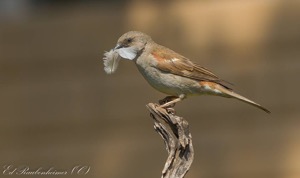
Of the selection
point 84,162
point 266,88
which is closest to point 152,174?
point 84,162

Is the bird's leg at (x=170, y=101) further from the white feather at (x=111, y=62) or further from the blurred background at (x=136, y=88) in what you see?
Result: the blurred background at (x=136, y=88)

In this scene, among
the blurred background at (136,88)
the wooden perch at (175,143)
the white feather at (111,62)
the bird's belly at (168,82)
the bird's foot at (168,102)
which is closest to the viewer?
the wooden perch at (175,143)

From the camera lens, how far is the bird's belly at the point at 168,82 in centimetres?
674

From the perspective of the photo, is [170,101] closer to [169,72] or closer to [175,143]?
[169,72]

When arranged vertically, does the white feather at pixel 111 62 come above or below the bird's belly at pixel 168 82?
above

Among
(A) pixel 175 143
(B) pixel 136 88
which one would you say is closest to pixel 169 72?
(A) pixel 175 143

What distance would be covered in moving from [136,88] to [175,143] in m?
4.69

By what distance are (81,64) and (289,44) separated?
204 centimetres

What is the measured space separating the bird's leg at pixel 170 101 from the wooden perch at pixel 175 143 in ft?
0.88

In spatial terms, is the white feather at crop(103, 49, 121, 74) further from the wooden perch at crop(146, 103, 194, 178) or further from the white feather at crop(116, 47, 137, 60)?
the wooden perch at crop(146, 103, 194, 178)

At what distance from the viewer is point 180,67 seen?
22.4 ft

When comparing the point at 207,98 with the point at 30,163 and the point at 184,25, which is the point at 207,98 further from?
the point at 30,163

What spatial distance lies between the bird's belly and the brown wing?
0.10ft

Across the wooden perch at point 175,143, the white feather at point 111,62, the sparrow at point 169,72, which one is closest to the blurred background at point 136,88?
the sparrow at point 169,72
